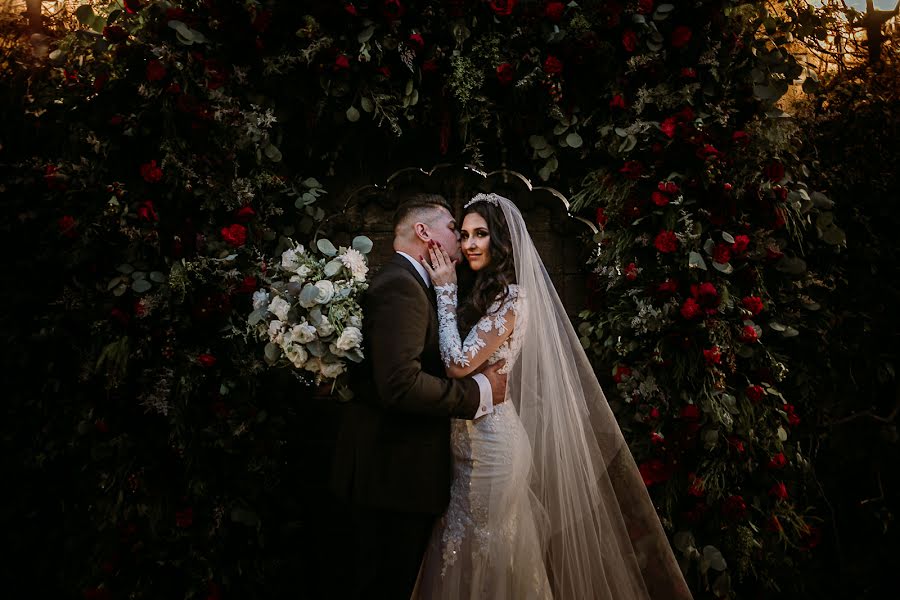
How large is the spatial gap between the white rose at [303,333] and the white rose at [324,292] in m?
0.12

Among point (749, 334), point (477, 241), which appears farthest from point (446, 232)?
point (749, 334)

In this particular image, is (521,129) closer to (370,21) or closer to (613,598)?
(370,21)

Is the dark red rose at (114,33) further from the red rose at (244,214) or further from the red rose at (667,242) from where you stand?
the red rose at (667,242)

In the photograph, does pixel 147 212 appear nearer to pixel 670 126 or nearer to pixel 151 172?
pixel 151 172

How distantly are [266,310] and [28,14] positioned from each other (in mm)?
2437

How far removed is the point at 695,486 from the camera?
111 inches

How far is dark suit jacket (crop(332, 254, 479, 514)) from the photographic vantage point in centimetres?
259

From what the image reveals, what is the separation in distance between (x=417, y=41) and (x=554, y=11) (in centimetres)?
73

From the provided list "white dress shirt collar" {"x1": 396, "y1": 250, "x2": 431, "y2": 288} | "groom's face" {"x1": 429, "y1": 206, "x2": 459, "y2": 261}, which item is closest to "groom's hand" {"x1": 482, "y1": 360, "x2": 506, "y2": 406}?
"white dress shirt collar" {"x1": 396, "y1": 250, "x2": 431, "y2": 288}

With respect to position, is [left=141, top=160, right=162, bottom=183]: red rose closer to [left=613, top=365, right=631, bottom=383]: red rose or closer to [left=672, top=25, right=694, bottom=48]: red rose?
[left=613, top=365, right=631, bottom=383]: red rose

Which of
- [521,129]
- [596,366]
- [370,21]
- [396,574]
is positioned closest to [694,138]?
[521,129]

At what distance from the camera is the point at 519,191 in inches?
139

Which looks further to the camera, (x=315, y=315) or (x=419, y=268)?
(x=419, y=268)

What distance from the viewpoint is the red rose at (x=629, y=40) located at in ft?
9.77
